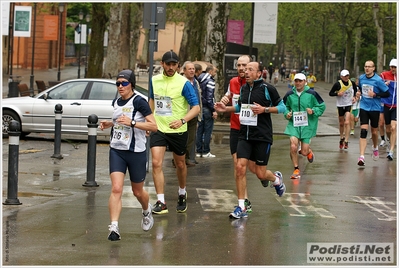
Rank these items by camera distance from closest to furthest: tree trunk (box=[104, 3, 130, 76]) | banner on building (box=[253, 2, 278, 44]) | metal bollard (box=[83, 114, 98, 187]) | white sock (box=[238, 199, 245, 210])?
white sock (box=[238, 199, 245, 210]) < metal bollard (box=[83, 114, 98, 187]) < banner on building (box=[253, 2, 278, 44]) < tree trunk (box=[104, 3, 130, 76])

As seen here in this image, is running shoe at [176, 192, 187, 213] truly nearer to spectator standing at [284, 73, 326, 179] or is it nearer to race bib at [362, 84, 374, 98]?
spectator standing at [284, 73, 326, 179]

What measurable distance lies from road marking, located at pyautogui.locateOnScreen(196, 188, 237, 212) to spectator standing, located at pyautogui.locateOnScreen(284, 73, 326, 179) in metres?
2.20

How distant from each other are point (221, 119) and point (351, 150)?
24.6 ft

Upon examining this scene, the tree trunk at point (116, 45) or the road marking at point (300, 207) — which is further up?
the tree trunk at point (116, 45)

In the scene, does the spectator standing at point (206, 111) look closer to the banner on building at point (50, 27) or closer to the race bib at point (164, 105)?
the race bib at point (164, 105)

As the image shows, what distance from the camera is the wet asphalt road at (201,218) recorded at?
8.01 metres

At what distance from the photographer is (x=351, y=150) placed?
1961 centimetres

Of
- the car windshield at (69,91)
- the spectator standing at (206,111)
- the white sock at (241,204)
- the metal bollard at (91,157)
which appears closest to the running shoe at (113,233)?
the white sock at (241,204)

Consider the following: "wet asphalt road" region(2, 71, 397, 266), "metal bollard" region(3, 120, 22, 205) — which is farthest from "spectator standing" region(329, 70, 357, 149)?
"metal bollard" region(3, 120, 22, 205)

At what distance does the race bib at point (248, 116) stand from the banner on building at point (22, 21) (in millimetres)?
24264

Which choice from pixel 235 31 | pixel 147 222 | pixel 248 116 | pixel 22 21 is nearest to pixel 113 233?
pixel 147 222

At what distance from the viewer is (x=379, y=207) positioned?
11398 mm

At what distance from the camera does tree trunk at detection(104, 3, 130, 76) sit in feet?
139

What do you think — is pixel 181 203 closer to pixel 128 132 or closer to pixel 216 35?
pixel 128 132
